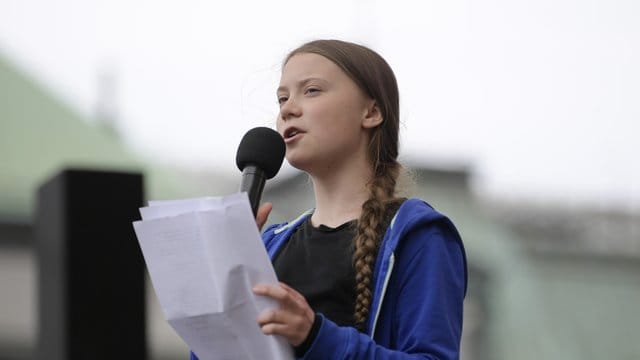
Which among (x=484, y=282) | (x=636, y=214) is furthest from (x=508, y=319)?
(x=636, y=214)

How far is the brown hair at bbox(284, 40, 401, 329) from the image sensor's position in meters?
2.24

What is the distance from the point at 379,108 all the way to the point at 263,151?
0.29m

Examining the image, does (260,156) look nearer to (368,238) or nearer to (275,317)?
(368,238)

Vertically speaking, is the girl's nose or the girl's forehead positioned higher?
the girl's forehead

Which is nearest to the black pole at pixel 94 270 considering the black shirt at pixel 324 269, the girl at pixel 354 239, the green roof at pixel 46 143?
the girl at pixel 354 239

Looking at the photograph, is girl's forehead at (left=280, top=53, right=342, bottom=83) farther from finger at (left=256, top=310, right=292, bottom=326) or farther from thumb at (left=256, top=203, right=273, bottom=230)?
finger at (left=256, top=310, right=292, bottom=326)

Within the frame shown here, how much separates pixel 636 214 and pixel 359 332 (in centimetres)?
3224

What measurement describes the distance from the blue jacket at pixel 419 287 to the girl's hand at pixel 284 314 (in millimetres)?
147

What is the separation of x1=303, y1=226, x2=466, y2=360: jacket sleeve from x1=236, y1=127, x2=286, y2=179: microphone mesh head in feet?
0.96

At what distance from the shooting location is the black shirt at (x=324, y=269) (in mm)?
2141

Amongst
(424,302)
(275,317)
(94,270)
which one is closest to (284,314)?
(275,317)

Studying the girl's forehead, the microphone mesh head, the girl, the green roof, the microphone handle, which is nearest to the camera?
the girl

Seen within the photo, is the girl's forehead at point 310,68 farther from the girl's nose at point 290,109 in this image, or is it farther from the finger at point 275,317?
the finger at point 275,317

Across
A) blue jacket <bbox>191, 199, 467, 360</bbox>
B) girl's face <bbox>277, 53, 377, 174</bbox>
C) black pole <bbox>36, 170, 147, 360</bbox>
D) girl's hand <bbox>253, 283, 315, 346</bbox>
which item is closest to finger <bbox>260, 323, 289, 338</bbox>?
girl's hand <bbox>253, 283, 315, 346</bbox>
